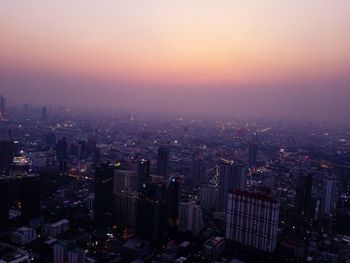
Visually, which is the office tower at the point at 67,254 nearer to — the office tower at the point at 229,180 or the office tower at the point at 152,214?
Answer: the office tower at the point at 152,214

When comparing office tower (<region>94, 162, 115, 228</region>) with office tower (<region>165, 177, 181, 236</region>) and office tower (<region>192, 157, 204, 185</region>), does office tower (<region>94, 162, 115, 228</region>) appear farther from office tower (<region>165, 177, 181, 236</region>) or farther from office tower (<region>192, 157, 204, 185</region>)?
office tower (<region>192, 157, 204, 185</region>)

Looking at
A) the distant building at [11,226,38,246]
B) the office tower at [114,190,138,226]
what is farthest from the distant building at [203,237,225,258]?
the distant building at [11,226,38,246]

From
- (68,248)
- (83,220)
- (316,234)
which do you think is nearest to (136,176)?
(83,220)

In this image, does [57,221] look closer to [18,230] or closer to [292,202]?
[18,230]

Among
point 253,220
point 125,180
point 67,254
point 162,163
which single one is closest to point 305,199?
point 253,220

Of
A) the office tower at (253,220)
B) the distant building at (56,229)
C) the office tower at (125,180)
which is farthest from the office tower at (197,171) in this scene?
the distant building at (56,229)
